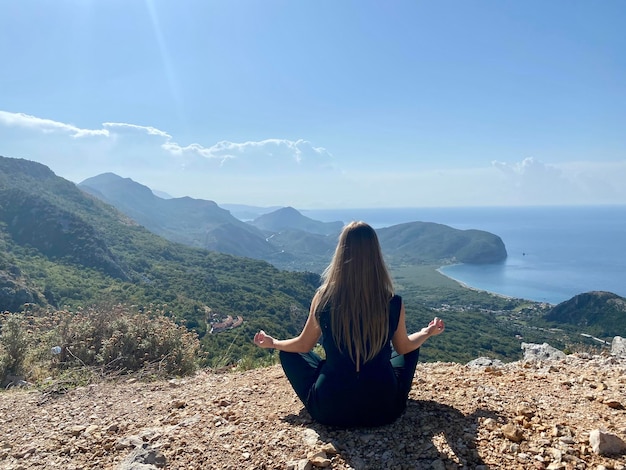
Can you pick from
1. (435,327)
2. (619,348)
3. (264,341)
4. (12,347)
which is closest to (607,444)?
(435,327)

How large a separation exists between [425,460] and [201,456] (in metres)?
1.47

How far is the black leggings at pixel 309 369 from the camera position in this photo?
2807 millimetres

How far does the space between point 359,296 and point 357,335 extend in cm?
26

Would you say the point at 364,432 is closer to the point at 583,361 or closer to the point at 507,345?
the point at 583,361

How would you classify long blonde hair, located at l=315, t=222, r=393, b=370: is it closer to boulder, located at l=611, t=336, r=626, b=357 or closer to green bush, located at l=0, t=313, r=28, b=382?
boulder, located at l=611, t=336, r=626, b=357

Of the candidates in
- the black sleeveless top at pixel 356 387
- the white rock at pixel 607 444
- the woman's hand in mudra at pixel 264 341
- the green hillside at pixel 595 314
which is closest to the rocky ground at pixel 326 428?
the white rock at pixel 607 444

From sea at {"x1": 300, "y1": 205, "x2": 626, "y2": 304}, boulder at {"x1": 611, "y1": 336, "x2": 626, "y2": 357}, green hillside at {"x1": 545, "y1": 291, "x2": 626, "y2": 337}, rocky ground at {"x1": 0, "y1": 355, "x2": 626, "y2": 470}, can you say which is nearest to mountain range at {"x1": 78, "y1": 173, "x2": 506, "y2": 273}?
sea at {"x1": 300, "y1": 205, "x2": 626, "y2": 304}

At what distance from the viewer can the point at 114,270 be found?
41.1m

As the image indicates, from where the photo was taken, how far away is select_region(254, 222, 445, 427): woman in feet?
8.41

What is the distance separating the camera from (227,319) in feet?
93.3

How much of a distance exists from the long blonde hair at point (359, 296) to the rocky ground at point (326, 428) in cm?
65

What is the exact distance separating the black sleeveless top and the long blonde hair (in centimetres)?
6

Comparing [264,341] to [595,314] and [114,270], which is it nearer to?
[114,270]

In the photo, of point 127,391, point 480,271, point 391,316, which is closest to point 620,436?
point 391,316
